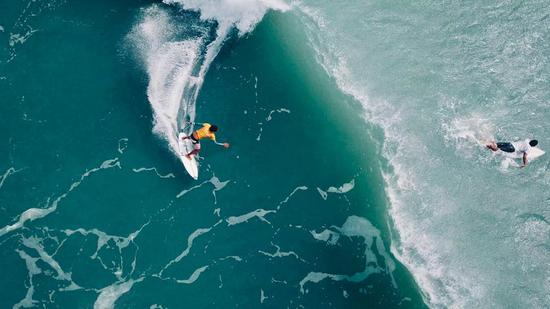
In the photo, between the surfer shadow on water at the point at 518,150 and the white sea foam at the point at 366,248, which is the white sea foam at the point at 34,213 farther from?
the surfer shadow on water at the point at 518,150

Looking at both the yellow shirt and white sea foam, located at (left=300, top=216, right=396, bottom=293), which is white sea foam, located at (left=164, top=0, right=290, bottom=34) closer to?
the yellow shirt

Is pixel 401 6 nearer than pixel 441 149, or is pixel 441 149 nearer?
pixel 441 149

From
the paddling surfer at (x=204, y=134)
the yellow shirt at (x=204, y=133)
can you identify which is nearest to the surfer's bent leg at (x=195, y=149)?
the paddling surfer at (x=204, y=134)

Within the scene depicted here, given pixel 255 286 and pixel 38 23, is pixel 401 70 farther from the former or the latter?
pixel 38 23

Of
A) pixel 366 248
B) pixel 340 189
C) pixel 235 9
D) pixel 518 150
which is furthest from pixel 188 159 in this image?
pixel 518 150

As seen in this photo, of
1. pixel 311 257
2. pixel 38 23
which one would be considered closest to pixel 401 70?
pixel 311 257

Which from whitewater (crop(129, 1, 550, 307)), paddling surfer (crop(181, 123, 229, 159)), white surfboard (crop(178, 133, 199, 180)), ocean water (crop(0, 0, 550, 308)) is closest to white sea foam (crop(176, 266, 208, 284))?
ocean water (crop(0, 0, 550, 308))
